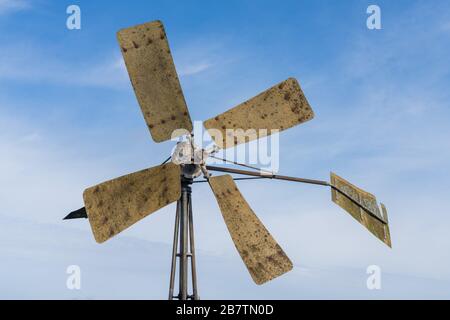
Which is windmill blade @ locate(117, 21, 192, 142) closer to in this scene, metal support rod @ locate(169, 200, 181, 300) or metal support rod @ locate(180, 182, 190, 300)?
metal support rod @ locate(180, 182, 190, 300)

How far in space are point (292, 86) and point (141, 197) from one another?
3.06 m

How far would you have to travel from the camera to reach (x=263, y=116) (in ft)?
31.9

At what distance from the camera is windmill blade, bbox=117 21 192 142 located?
29.5ft

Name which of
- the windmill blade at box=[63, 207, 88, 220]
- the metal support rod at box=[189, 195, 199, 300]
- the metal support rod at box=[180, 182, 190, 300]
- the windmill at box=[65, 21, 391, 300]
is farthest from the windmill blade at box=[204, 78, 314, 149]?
the windmill blade at box=[63, 207, 88, 220]

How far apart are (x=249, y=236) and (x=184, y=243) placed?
101 cm

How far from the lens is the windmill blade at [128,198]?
Result: 841cm

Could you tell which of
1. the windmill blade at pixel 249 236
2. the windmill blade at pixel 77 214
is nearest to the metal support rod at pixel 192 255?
the windmill blade at pixel 249 236

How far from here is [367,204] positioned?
37.0 feet

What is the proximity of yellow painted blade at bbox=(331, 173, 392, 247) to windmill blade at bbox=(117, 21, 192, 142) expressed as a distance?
131 inches

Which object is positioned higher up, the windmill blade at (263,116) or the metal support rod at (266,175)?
the windmill blade at (263,116)

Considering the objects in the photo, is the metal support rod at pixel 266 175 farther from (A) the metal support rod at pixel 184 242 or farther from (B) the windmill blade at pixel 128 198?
(B) the windmill blade at pixel 128 198
